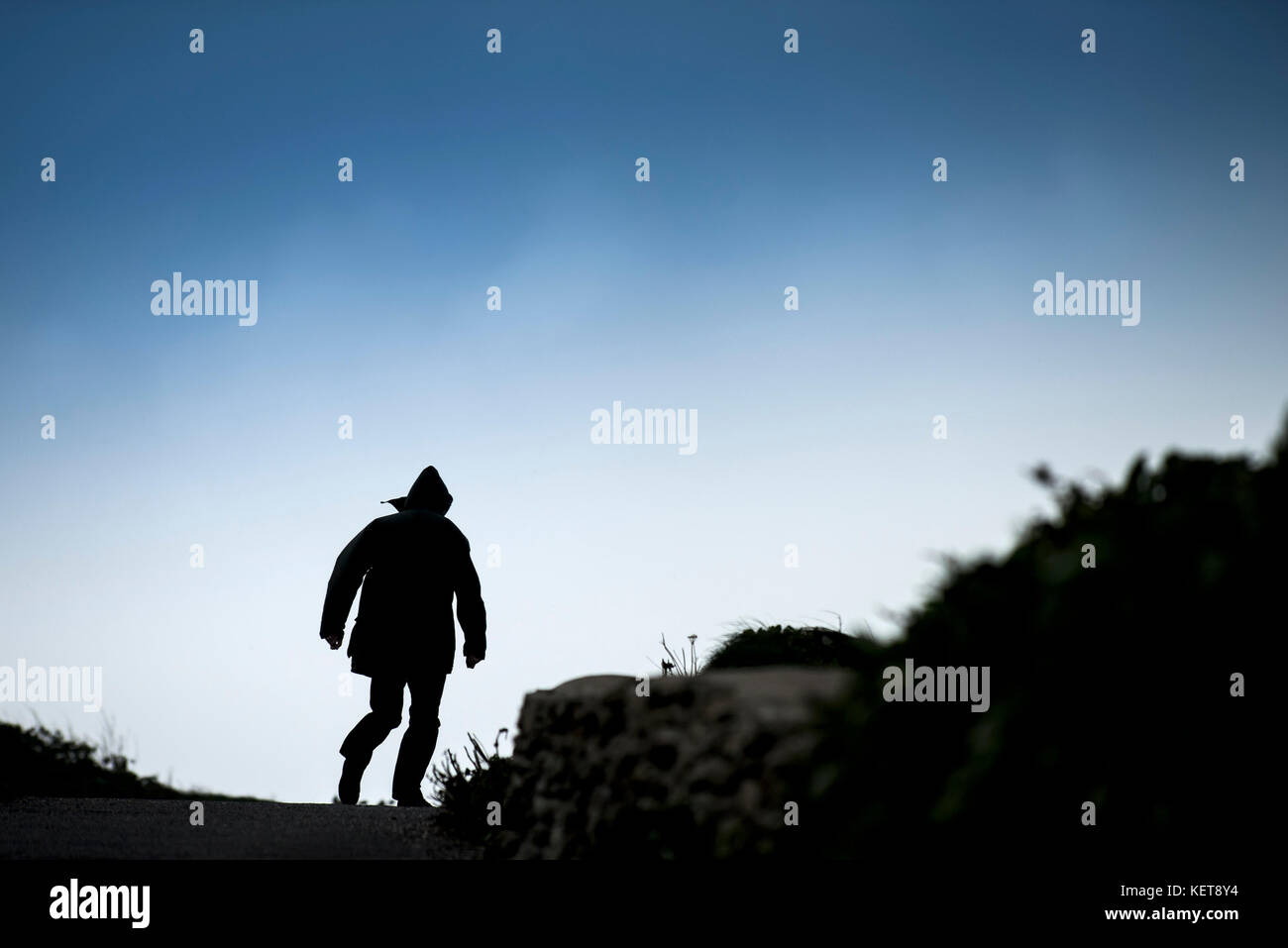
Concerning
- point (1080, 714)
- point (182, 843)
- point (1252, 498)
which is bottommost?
point (182, 843)

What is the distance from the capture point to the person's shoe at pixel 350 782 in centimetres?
955

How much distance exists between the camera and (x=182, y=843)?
649cm

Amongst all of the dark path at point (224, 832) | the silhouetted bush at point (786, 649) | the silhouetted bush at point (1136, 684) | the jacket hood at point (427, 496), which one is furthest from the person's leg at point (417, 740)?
the silhouetted bush at point (1136, 684)

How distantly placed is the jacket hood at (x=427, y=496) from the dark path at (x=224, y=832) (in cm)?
262

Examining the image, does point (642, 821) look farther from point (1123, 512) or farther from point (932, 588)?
point (1123, 512)

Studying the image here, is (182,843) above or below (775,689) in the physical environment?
below

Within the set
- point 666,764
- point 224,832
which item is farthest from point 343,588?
point 666,764

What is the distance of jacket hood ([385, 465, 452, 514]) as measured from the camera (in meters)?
10.4

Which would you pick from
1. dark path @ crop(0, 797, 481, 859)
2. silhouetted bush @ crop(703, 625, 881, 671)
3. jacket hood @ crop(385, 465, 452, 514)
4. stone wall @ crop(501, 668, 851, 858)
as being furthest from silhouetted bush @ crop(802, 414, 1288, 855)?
jacket hood @ crop(385, 465, 452, 514)

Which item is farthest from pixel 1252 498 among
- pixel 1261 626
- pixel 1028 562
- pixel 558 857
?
→ pixel 558 857

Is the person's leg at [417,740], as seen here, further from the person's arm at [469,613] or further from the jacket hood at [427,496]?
the jacket hood at [427,496]

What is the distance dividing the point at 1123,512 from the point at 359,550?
730cm

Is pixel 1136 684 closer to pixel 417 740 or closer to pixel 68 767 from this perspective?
pixel 417 740

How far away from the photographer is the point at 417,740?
9.55 metres
